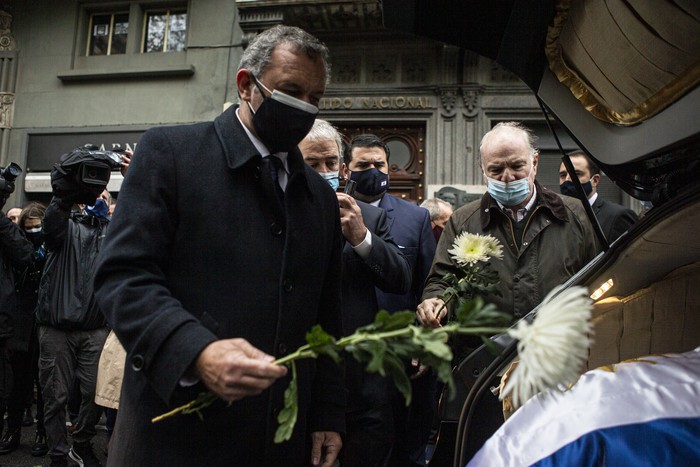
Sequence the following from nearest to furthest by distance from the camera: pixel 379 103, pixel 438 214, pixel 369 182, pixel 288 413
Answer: pixel 288 413 < pixel 369 182 < pixel 438 214 < pixel 379 103

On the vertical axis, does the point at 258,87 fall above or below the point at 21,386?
above

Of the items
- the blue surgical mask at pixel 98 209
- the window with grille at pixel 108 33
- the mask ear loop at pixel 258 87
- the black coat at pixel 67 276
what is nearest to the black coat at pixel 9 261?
the black coat at pixel 67 276

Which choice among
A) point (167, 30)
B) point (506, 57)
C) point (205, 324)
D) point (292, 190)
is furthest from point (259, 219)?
point (167, 30)

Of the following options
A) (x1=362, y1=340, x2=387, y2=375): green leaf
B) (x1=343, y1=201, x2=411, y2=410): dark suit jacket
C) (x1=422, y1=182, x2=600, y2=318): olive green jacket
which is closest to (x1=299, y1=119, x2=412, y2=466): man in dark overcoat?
(x1=343, y1=201, x2=411, y2=410): dark suit jacket

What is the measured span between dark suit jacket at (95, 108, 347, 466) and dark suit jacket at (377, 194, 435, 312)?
5.25 feet

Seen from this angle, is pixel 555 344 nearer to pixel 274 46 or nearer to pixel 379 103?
pixel 274 46

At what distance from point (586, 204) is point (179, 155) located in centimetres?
143

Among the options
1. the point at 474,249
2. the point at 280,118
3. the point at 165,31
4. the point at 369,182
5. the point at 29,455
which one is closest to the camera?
the point at 280,118

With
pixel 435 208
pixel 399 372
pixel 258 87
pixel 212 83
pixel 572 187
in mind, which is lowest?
pixel 399 372

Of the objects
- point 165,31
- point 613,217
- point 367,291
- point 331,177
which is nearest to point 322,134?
point 331,177

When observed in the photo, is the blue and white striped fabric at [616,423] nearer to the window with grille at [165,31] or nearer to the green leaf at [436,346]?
the green leaf at [436,346]

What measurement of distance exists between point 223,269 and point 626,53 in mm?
1224

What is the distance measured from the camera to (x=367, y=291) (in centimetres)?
286

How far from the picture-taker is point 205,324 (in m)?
1.49
